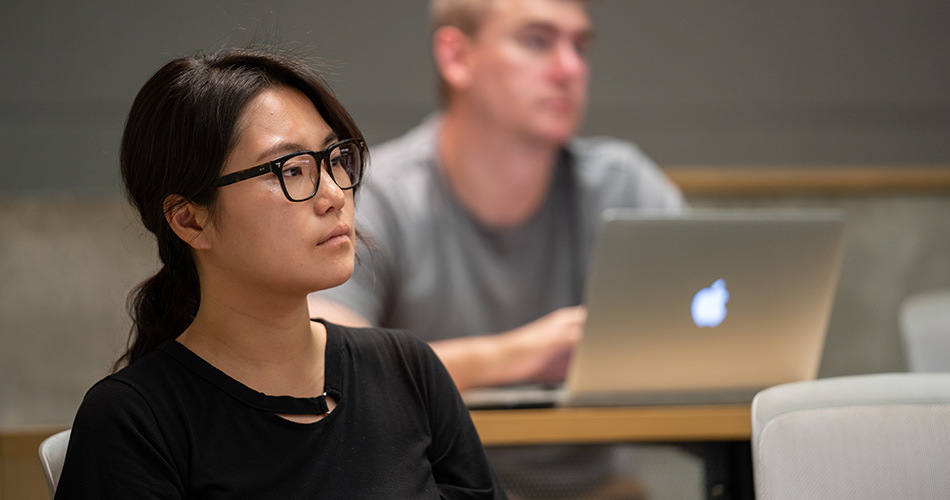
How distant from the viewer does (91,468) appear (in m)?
0.76

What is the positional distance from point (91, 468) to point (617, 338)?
2.80 feet

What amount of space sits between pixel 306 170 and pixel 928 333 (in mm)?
1312

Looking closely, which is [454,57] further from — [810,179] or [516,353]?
[810,179]

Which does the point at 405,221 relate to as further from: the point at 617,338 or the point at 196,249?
the point at 196,249

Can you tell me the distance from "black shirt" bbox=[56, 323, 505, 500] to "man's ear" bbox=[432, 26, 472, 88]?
1343mm

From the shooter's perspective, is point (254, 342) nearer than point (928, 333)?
Yes

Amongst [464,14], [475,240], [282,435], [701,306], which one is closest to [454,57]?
[464,14]

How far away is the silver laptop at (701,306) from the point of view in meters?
1.36

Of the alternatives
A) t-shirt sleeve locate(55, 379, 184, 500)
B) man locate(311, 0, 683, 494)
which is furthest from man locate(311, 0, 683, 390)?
t-shirt sleeve locate(55, 379, 184, 500)

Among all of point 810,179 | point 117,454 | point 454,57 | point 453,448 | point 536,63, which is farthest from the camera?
point 810,179

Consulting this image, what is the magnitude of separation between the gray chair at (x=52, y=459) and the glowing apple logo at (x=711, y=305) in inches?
36.6

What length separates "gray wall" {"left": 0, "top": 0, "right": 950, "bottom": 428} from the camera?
8.81 feet

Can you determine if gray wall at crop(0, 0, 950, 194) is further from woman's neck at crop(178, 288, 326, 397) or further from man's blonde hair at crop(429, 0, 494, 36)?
woman's neck at crop(178, 288, 326, 397)

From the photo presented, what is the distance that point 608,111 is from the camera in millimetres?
2910
